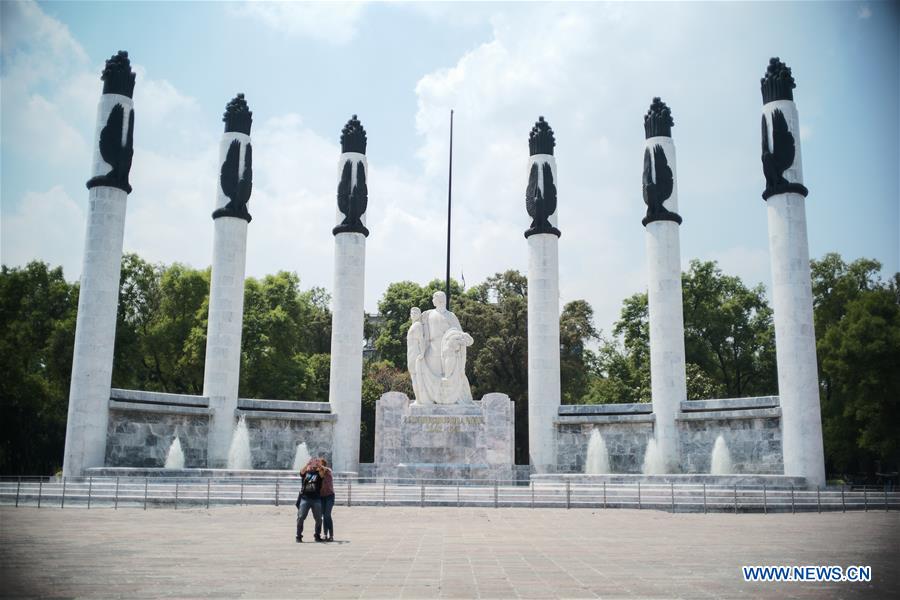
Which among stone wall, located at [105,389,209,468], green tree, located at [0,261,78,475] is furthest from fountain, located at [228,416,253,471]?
green tree, located at [0,261,78,475]

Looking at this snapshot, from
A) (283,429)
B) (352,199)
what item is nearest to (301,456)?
(283,429)

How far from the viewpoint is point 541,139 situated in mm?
32062

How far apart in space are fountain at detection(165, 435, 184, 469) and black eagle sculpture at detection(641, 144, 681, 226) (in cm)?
2012

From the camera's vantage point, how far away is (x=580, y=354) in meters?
45.5

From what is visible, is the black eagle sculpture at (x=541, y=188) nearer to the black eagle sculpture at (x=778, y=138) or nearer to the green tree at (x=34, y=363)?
the black eagle sculpture at (x=778, y=138)

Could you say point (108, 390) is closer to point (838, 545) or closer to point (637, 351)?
point (838, 545)

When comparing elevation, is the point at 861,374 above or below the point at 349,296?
below

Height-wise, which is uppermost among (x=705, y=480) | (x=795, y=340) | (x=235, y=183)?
(x=235, y=183)

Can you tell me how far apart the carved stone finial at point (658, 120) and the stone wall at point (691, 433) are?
11.2 metres

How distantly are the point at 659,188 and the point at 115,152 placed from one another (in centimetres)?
2108

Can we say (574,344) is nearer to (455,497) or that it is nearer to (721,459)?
(721,459)

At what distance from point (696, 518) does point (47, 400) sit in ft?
113

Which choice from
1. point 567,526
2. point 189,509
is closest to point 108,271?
point 189,509

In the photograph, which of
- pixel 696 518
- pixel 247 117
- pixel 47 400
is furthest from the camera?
pixel 47 400
